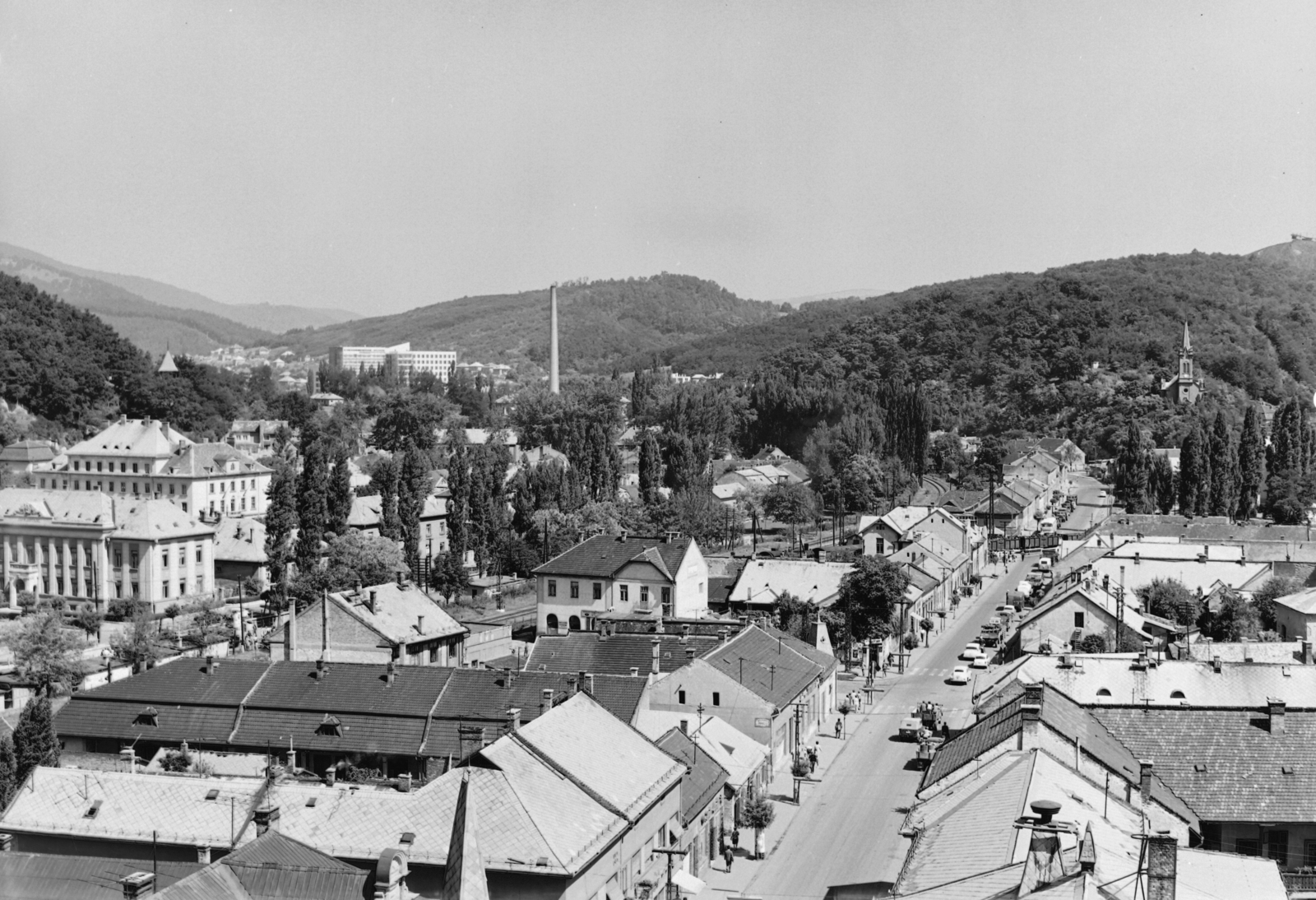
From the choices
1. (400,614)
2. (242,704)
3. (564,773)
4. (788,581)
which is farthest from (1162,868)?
(788,581)

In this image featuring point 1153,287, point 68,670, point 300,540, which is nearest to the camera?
point 68,670

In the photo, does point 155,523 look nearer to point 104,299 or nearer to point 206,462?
point 206,462

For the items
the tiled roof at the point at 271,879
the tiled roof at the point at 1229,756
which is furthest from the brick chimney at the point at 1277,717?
the tiled roof at the point at 271,879

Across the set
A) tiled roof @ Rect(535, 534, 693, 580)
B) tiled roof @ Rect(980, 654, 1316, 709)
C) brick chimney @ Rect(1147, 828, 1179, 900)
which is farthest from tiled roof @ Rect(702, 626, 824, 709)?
brick chimney @ Rect(1147, 828, 1179, 900)

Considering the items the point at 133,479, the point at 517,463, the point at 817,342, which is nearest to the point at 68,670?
the point at 133,479

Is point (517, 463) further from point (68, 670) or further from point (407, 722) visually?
point (407, 722)

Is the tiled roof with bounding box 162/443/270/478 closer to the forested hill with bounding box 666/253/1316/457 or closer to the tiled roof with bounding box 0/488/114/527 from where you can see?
the tiled roof with bounding box 0/488/114/527
